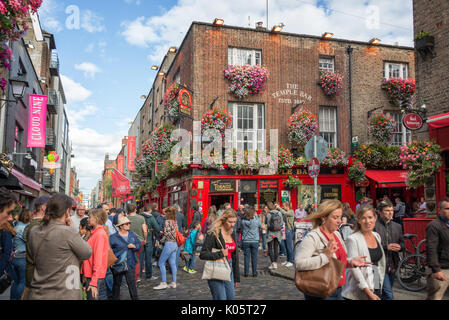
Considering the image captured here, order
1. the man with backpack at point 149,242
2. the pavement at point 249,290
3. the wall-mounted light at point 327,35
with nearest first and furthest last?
the pavement at point 249,290
the man with backpack at point 149,242
the wall-mounted light at point 327,35

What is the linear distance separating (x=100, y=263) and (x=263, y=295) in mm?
3720

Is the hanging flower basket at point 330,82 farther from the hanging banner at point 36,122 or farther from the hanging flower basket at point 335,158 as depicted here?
the hanging banner at point 36,122

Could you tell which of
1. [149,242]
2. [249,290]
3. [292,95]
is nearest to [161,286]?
[149,242]

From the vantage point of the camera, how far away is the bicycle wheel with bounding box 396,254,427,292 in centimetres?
771

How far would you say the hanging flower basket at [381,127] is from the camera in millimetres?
20750

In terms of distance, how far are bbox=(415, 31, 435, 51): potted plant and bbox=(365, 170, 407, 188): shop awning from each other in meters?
8.32

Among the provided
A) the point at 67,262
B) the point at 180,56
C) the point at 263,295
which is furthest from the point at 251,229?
the point at 180,56

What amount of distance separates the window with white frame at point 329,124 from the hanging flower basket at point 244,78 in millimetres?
4161

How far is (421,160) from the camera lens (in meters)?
11.0

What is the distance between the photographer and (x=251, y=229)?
386 inches

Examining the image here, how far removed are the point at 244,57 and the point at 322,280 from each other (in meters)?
18.3

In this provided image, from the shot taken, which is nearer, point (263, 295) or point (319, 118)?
point (263, 295)

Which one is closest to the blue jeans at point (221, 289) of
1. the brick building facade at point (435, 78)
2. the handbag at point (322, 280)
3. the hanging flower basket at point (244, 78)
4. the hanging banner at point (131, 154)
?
the handbag at point (322, 280)
